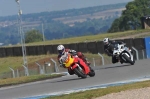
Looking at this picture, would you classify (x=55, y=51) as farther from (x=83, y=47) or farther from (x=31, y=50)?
(x=31, y=50)

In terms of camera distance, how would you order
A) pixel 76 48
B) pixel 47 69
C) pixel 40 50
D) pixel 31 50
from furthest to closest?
pixel 31 50 → pixel 40 50 → pixel 76 48 → pixel 47 69

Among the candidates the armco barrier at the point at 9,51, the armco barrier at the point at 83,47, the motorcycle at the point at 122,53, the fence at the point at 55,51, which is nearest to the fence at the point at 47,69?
the fence at the point at 55,51

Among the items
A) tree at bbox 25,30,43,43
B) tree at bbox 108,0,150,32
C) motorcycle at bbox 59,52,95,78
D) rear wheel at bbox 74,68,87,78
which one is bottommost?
rear wheel at bbox 74,68,87,78

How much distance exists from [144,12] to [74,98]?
137m

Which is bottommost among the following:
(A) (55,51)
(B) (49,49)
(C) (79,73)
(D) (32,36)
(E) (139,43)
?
(C) (79,73)

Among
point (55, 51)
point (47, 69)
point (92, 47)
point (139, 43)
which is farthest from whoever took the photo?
point (55, 51)

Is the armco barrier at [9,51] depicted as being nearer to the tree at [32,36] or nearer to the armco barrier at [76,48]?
the armco barrier at [76,48]

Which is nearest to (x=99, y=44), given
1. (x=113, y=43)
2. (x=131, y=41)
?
(x=131, y=41)

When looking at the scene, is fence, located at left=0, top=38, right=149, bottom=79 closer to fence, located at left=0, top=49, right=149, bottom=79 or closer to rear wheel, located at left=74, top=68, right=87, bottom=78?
fence, located at left=0, top=49, right=149, bottom=79

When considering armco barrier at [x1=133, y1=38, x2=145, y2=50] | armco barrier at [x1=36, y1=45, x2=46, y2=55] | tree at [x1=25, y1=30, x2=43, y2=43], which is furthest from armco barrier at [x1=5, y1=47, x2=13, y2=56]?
tree at [x1=25, y1=30, x2=43, y2=43]

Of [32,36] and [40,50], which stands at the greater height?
[32,36]

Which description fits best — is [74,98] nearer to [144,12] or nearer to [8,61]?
[8,61]

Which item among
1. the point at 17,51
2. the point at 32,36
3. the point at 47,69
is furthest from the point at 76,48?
the point at 32,36

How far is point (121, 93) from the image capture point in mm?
14766
